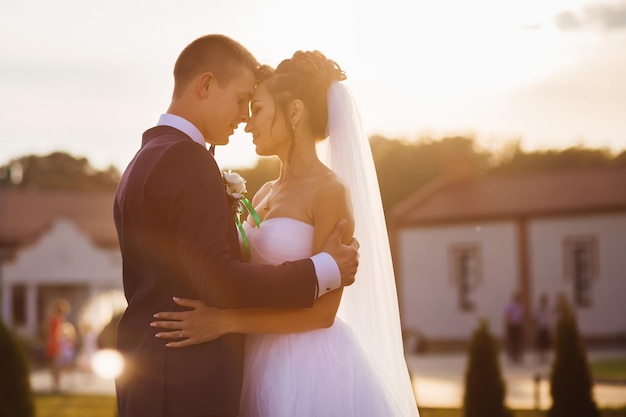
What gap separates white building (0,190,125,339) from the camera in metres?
48.7

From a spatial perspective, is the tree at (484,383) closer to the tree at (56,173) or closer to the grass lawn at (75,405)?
the grass lawn at (75,405)

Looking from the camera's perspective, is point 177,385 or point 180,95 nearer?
point 177,385

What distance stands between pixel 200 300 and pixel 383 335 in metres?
1.31

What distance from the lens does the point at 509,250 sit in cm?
3950

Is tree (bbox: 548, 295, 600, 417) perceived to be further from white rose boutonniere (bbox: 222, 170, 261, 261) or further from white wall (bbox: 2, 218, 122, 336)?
white wall (bbox: 2, 218, 122, 336)

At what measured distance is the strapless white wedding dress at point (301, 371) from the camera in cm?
475

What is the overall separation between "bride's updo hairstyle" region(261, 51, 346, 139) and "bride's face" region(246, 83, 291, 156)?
0.03 metres

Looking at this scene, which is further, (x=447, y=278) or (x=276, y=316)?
(x=447, y=278)

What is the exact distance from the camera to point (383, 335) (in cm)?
536

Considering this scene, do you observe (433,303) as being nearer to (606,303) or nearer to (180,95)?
(606,303)

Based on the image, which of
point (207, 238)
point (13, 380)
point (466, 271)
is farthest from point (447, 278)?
point (207, 238)

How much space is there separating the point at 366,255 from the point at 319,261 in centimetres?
89

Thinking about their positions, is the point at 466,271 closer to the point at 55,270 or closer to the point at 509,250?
the point at 509,250

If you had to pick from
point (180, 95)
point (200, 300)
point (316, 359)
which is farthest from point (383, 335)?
point (180, 95)
